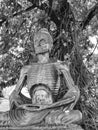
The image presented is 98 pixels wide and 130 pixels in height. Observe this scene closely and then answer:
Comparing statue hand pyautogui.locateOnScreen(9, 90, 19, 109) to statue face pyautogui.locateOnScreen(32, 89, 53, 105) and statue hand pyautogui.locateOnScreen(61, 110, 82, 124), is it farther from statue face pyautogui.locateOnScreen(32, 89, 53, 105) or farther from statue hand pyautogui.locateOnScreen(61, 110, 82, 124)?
statue hand pyautogui.locateOnScreen(61, 110, 82, 124)

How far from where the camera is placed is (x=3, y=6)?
5539 millimetres

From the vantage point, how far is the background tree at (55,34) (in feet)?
17.1

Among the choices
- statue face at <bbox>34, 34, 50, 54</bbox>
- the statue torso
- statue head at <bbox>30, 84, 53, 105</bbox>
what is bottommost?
statue head at <bbox>30, 84, 53, 105</bbox>

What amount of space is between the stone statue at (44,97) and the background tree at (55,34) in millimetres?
863

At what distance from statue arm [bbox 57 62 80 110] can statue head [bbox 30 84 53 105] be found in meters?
0.27

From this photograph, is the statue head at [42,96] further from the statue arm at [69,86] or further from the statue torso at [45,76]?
the statue arm at [69,86]

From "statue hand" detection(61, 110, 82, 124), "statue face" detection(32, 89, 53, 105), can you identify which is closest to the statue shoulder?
"statue face" detection(32, 89, 53, 105)

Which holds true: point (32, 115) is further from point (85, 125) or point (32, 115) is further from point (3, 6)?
point (3, 6)

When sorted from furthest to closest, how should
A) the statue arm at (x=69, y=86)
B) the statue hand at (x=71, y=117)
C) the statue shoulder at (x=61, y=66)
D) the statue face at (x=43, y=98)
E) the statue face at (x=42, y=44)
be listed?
the statue face at (x=42, y=44), the statue shoulder at (x=61, y=66), the statue face at (x=43, y=98), the statue arm at (x=69, y=86), the statue hand at (x=71, y=117)

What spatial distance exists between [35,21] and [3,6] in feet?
2.58

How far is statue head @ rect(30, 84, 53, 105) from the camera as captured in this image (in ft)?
13.3

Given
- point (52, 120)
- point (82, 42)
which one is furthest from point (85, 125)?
point (82, 42)

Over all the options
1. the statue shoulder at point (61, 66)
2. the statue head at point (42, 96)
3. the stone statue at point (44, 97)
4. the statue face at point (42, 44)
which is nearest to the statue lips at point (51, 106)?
the stone statue at point (44, 97)

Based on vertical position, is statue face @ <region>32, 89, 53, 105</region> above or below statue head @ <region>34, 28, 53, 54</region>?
below
